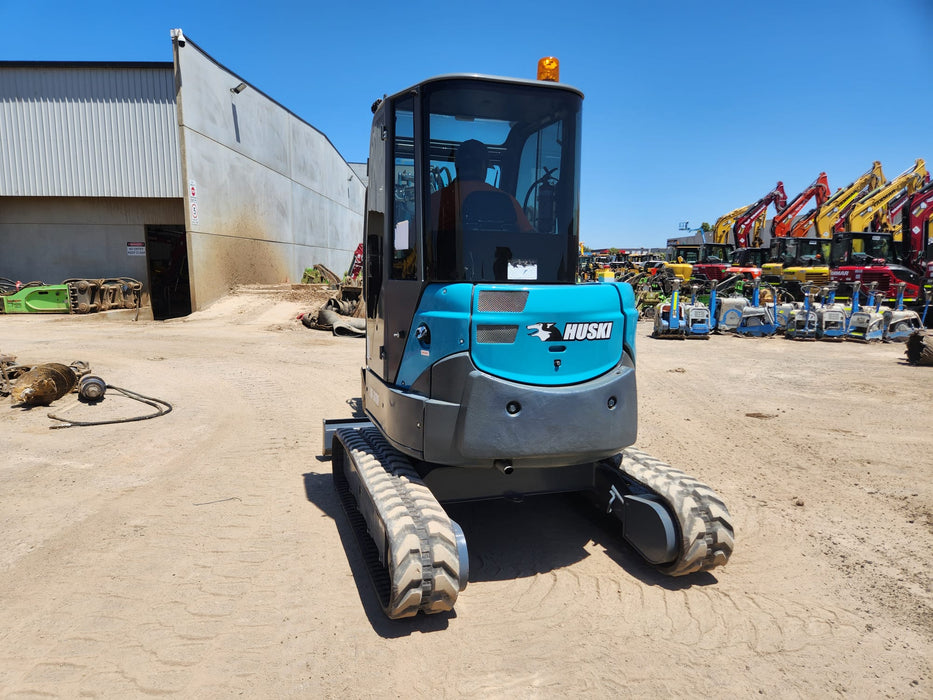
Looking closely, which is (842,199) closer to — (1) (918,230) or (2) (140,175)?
(1) (918,230)

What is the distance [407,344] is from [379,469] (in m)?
0.85

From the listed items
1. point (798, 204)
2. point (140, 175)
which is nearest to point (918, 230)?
point (798, 204)

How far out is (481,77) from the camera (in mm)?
Result: 3482

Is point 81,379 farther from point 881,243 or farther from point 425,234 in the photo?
point 881,243

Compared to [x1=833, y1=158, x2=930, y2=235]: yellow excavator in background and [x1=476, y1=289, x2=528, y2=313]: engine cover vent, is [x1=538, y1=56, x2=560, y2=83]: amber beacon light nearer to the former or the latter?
[x1=476, y1=289, x2=528, y2=313]: engine cover vent

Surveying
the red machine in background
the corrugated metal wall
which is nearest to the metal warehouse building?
the corrugated metal wall

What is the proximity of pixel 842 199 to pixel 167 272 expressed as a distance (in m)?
28.8

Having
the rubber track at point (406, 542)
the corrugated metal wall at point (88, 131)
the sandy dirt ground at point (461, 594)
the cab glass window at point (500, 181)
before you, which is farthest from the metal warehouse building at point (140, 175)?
the cab glass window at point (500, 181)

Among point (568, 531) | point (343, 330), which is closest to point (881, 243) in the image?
point (343, 330)

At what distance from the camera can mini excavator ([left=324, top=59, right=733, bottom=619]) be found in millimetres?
3422

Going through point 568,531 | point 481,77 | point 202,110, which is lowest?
point 568,531

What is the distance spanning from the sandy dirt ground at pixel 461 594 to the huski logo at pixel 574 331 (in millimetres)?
1623

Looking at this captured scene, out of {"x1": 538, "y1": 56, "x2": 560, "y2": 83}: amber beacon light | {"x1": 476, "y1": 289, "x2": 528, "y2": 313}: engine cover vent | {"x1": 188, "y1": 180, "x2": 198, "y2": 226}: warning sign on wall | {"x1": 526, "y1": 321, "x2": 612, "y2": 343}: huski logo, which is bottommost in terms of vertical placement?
{"x1": 526, "y1": 321, "x2": 612, "y2": 343}: huski logo

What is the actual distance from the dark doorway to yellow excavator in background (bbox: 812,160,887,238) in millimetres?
26845
